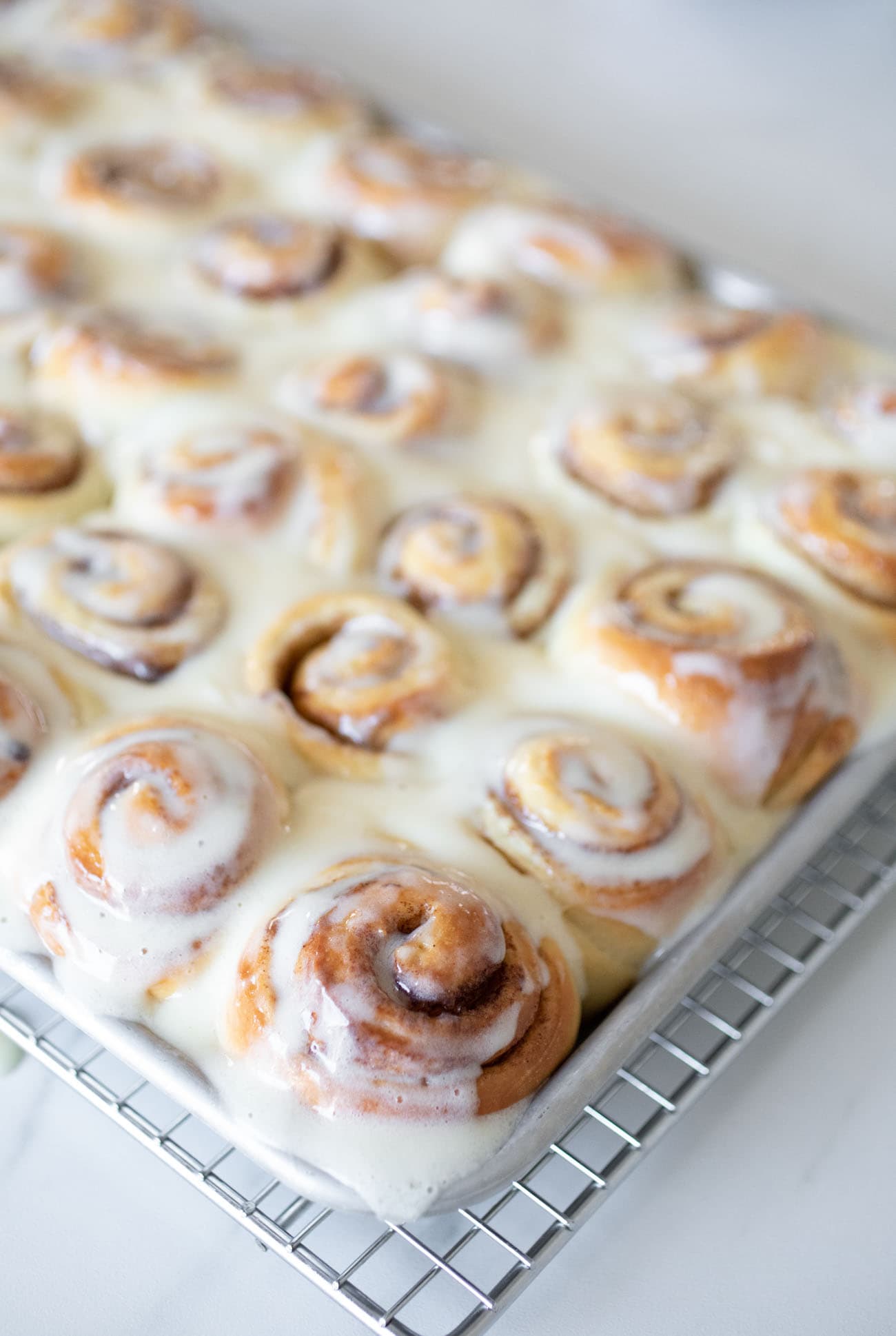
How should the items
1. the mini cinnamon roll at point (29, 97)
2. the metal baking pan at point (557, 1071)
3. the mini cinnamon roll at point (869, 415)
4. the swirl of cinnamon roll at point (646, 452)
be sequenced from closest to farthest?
the metal baking pan at point (557, 1071) < the swirl of cinnamon roll at point (646, 452) < the mini cinnamon roll at point (869, 415) < the mini cinnamon roll at point (29, 97)

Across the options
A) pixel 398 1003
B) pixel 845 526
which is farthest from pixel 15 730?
pixel 845 526

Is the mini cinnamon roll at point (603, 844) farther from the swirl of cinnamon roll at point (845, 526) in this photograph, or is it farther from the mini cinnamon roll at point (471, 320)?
the mini cinnamon roll at point (471, 320)

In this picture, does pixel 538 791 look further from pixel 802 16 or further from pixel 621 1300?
pixel 802 16

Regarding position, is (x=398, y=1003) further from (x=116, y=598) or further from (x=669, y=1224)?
(x=116, y=598)

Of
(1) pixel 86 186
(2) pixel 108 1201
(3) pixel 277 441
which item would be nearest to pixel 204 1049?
(2) pixel 108 1201

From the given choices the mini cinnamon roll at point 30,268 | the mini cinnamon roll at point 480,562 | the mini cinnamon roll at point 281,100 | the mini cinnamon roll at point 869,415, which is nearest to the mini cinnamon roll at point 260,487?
the mini cinnamon roll at point 480,562

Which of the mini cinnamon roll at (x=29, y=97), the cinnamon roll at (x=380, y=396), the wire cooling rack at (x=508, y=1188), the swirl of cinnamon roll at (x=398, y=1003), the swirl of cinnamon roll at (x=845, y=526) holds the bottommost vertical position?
the wire cooling rack at (x=508, y=1188)
